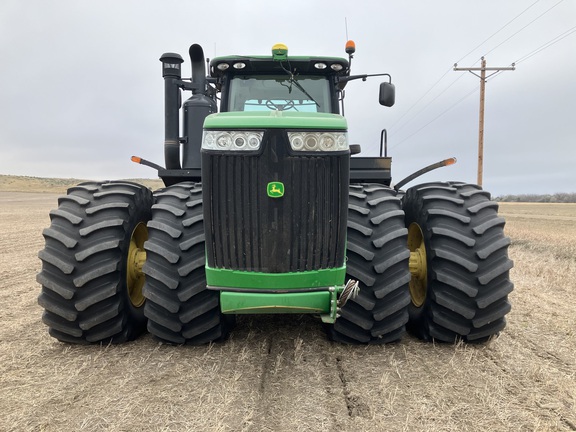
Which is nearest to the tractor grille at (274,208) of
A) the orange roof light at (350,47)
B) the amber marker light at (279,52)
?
the amber marker light at (279,52)

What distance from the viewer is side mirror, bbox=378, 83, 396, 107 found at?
4.68 meters

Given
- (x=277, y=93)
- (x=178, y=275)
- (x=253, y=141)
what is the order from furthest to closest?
(x=277, y=93)
(x=178, y=275)
(x=253, y=141)

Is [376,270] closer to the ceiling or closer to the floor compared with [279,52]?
closer to the floor

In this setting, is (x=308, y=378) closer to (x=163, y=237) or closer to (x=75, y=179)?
(x=163, y=237)

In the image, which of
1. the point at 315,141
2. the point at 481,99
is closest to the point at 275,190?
the point at 315,141

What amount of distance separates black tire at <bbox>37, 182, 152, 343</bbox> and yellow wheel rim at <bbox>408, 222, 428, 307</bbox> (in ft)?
8.80

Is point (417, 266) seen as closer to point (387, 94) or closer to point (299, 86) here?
point (387, 94)

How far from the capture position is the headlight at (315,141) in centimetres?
298

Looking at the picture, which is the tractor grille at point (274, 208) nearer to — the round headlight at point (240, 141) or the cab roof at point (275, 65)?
the round headlight at point (240, 141)

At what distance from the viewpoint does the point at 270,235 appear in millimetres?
3049

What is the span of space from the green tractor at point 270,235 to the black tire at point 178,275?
1 cm

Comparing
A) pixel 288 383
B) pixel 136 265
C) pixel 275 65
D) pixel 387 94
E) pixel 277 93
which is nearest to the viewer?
pixel 288 383

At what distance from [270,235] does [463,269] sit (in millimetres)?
1800

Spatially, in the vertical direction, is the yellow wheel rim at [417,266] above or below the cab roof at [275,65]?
below
